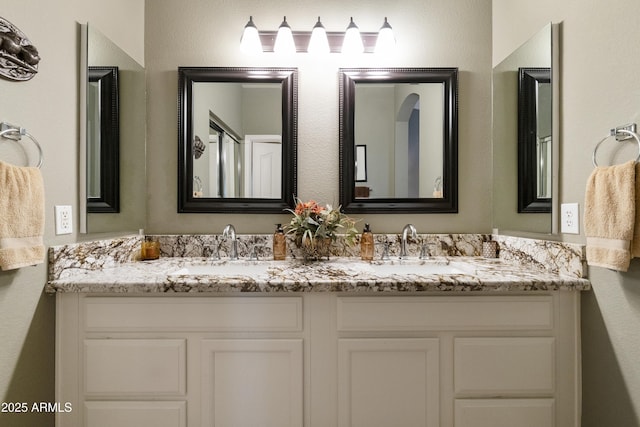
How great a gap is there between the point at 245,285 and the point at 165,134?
1.08m

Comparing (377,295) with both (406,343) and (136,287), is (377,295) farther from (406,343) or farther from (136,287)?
(136,287)

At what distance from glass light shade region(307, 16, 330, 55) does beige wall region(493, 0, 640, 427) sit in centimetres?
99

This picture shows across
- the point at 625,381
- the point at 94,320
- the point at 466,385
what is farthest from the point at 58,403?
the point at 625,381

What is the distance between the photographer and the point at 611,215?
3.44 ft

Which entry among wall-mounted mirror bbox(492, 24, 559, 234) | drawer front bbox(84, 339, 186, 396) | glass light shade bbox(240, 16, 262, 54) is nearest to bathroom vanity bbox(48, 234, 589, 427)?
drawer front bbox(84, 339, 186, 396)

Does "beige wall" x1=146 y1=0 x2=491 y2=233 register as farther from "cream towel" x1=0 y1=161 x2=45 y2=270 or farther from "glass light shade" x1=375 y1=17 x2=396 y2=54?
"cream towel" x1=0 y1=161 x2=45 y2=270

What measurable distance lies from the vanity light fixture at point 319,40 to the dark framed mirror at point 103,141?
2.20ft

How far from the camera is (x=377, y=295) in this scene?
1.21m

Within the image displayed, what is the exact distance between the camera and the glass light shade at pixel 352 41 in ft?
5.61

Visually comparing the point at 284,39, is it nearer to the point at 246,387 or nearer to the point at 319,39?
the point at 319,39

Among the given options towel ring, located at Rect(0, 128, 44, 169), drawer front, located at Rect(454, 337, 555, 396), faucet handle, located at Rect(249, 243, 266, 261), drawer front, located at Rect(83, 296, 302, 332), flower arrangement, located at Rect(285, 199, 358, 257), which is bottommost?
drawer front, located at Rect(454, 337, 555, 396)

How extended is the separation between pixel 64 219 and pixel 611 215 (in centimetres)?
192

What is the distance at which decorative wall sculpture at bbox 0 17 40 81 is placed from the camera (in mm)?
1027

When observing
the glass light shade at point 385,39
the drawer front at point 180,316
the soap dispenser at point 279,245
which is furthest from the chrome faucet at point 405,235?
the glass light shade at point 385,39
